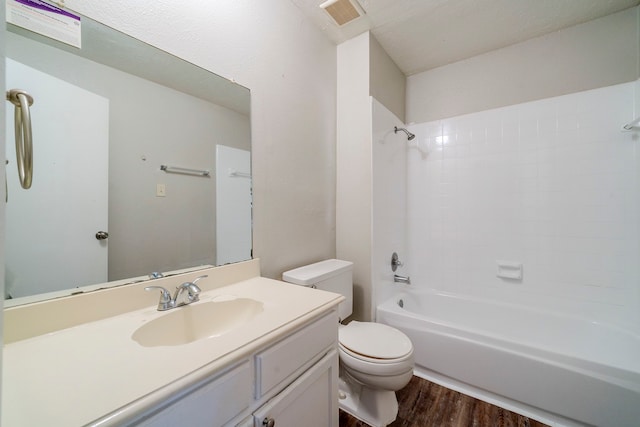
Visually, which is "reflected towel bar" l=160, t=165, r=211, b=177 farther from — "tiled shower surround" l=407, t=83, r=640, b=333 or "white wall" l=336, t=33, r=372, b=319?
"tiled shower surround" l=407, t=83, r=640, b=333

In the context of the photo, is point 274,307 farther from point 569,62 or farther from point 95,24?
point 569,62

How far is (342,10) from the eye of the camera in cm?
157

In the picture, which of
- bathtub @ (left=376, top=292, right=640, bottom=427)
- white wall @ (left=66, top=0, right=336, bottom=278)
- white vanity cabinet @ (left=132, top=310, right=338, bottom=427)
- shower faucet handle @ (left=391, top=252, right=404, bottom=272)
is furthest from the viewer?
shower faucet handle @ (left=391, top=252, right=404, bottom=272)

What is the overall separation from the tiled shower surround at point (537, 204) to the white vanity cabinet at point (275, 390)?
163 centimetres

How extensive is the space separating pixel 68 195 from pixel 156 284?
0.40 m

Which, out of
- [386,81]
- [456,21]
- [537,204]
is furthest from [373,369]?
[456,21]

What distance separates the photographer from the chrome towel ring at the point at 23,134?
692 mm

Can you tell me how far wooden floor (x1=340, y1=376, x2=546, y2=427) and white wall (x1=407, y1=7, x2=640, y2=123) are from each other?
2141 mm

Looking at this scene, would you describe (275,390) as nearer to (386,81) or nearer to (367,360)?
(367,360)

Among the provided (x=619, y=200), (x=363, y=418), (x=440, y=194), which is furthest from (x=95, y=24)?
(x=619, y=200)

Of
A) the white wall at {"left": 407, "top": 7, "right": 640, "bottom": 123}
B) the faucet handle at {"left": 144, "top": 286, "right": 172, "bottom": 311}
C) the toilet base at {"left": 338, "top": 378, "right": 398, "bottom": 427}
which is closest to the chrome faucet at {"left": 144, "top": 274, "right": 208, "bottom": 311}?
the faucet handle at {"left": 144, "top": 286, "right": 172, "bottom": 311}

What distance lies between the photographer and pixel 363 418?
4.47 feet

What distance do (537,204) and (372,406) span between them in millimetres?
1828

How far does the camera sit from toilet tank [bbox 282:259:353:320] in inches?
53.4
